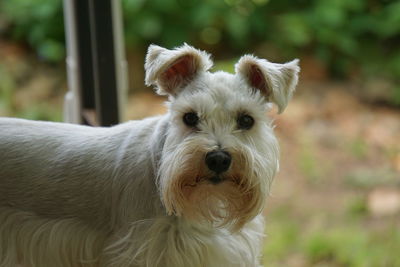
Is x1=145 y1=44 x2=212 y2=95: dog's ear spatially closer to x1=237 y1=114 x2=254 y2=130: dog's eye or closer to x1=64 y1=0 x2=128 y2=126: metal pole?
x1=237 y1=114 x2=254 y2=130: dog's eye

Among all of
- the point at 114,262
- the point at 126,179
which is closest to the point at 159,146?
the point at 126,179

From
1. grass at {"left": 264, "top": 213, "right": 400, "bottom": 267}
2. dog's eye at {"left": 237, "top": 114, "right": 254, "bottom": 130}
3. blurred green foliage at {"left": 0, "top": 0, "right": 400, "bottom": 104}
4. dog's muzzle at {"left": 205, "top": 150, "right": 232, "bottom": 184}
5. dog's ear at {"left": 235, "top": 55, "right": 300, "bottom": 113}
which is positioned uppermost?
blurred green foliage at {"left": 0, "top": 0, "right": 400, "bottom": 104}

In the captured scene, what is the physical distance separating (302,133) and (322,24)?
0.53 meters

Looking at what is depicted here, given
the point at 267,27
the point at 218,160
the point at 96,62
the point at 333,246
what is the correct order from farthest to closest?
the point at 267,27 → the point at 333,246 → the point at 96,62 → the point at 218,160

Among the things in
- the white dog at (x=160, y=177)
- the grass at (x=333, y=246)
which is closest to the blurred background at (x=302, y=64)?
the grass at (x=333, y=246)

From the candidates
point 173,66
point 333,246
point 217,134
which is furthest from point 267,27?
point 217,134

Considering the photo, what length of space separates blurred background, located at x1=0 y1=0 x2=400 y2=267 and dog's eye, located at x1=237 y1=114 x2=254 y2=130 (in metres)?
1.42

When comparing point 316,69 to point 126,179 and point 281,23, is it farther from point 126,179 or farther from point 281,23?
point 126,179

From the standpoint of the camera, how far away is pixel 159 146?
1288 mm

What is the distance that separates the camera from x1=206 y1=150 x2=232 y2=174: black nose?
1153 mm

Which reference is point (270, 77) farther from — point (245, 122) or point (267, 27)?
point (267, 27)

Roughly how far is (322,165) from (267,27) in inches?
29.7

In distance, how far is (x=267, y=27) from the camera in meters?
3.19

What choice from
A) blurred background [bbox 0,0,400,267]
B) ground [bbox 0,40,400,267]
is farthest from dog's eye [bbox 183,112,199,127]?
blurred background [bbox 0,0,400,267]
